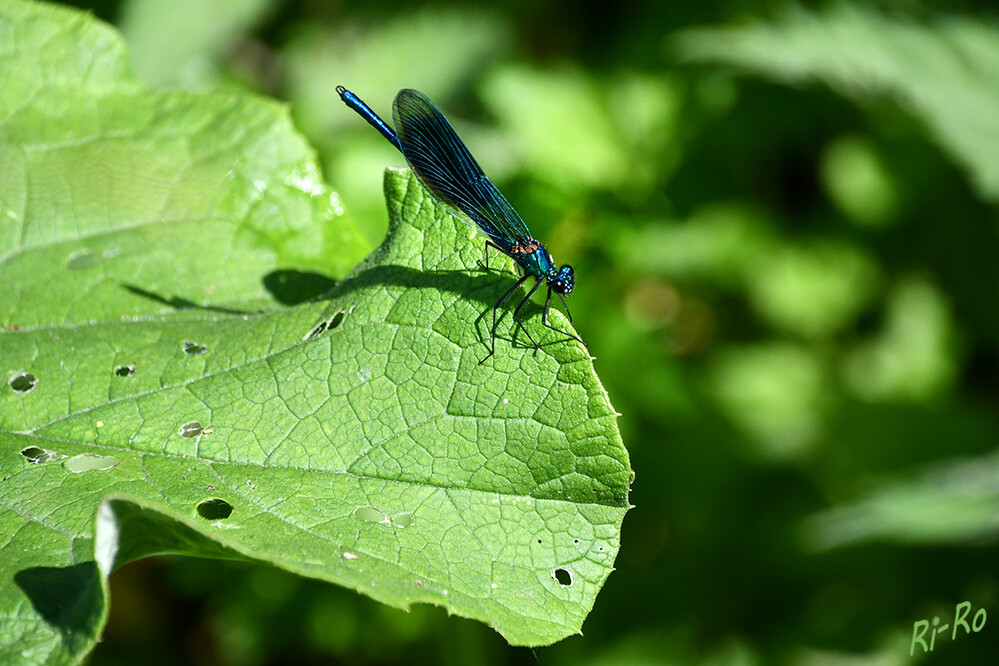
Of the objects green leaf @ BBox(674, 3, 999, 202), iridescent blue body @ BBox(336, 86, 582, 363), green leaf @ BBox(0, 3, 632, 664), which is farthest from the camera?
green leaf @ BBox(674, 3, 999, 202)

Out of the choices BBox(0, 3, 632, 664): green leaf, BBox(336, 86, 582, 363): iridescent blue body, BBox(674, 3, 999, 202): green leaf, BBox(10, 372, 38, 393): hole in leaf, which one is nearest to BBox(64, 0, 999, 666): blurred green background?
BBox(674, 3, 999, 202): green leaf

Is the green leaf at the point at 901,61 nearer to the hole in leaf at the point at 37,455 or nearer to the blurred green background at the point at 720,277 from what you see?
the blurred green background at the point at 720,277

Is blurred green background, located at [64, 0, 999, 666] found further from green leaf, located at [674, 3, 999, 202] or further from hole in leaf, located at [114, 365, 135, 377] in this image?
hole in leaf, located at [114, 365, 135, 377]

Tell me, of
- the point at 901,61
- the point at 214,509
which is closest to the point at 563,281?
the point at 214,509

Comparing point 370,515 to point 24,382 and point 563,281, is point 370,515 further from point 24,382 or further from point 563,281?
point 563,281

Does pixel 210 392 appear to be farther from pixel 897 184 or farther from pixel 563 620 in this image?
pixel 897 184

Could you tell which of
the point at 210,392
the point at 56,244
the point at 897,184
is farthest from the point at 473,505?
the point at 897,184
